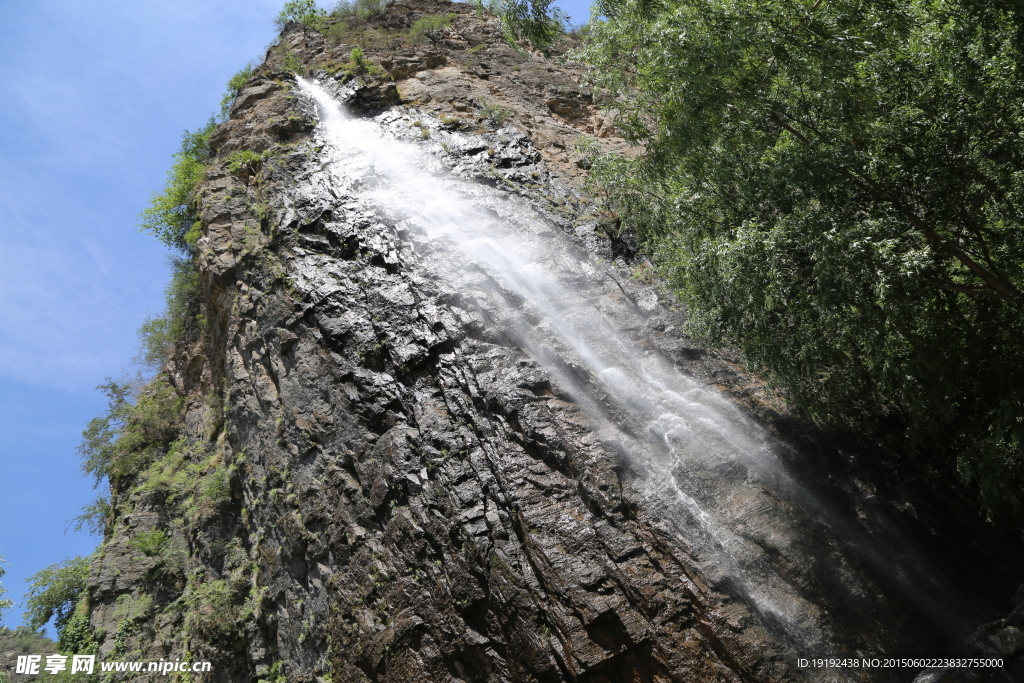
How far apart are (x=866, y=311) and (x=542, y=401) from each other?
495 cm

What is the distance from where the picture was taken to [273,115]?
20.1m

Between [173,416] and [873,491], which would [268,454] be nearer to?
[173,416]

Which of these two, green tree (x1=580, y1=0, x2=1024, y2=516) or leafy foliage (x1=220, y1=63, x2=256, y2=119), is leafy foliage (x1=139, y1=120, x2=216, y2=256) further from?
→ green tree (x1=580, y1=0, x2=1024, y2=516)

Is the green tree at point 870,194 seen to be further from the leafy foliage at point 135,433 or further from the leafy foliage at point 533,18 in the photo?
the leafy foliage at point 135,433

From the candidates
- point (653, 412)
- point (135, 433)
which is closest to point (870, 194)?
point (653, 412)

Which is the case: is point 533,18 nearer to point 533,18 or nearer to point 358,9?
Result: point 533,18

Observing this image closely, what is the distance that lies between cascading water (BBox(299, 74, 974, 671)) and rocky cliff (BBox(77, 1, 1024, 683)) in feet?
0.15

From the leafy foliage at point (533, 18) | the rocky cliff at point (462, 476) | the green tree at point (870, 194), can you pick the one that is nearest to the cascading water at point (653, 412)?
the rocky cliff at point (462, 476)

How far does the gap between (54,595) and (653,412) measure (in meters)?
16.5

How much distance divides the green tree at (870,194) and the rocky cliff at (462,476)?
5.75ft

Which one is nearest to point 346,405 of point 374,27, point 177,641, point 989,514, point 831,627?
point 177,641

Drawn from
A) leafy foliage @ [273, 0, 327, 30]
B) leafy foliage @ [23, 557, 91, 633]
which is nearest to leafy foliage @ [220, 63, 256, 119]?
leafy foliage @ [273, 0, 327, 30]

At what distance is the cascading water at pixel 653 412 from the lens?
8.20m

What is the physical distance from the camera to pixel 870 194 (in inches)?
326
